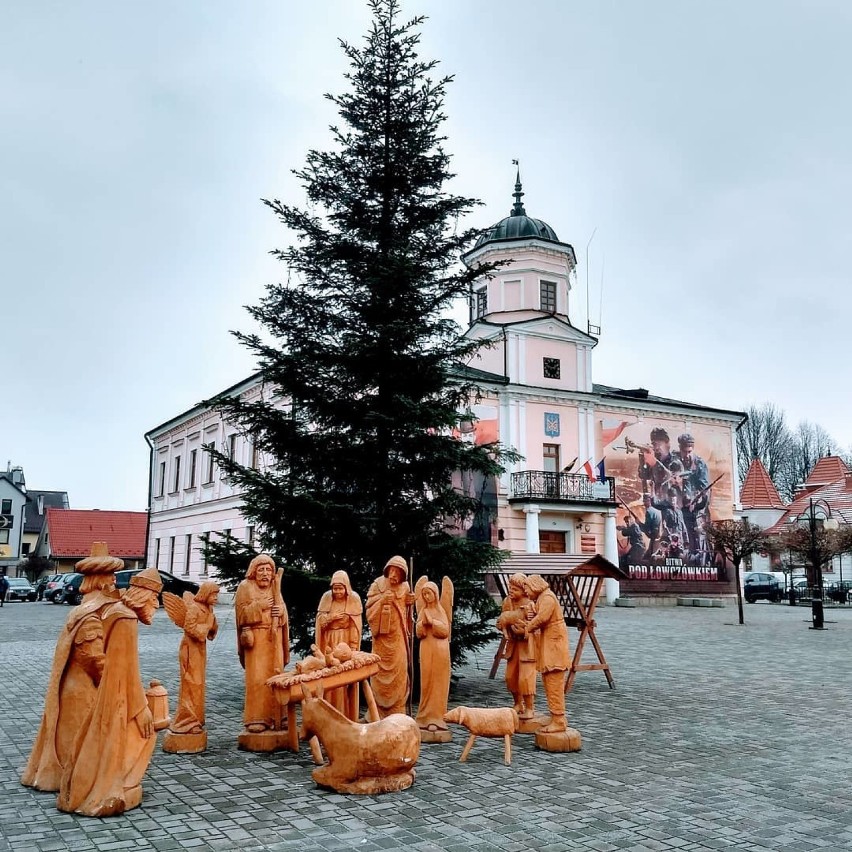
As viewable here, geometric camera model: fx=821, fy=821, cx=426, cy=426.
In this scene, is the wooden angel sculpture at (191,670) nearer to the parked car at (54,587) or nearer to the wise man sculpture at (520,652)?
the wise man sculpture at (520,652)

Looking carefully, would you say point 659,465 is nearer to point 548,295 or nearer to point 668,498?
point 668,498

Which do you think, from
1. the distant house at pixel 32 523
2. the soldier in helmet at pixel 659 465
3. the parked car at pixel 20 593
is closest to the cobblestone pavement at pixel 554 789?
the soldier in helmet at pixel 659 465

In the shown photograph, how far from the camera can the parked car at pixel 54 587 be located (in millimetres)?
35250

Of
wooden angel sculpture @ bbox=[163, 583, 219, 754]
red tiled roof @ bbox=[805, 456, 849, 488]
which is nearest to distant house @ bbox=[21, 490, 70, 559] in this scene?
red tiled roof @ bbox=[805, 456, 849, 488]

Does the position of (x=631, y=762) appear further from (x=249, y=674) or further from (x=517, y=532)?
(x=517, y=532)

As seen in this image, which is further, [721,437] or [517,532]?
[721,437]

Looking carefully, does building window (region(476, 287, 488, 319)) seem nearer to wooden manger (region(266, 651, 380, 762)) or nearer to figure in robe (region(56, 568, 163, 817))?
wooden manger (region(266, 651, 380, 762))

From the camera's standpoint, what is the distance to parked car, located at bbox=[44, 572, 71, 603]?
35.2 meters

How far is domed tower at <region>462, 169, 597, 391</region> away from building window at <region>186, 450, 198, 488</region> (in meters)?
14.8

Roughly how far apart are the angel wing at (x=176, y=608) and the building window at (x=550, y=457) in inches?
962

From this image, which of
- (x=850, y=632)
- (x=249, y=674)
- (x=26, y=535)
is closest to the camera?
(x=249, y=674)

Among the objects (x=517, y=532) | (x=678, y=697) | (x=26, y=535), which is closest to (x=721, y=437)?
(x=517, y=532)

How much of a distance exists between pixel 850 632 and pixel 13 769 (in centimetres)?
2072

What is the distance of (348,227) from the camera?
1198 centimetres
